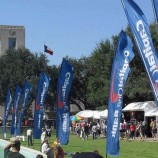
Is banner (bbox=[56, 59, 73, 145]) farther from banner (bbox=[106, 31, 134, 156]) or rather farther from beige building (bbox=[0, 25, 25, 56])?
beige building (bbox=[0, 25, 25, 56])

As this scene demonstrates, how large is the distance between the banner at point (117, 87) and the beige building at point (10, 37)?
8551 cm

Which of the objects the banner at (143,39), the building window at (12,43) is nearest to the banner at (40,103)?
the banner at (143,39)

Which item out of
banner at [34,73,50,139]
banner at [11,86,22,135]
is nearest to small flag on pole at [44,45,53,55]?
banner at [11,86,22,135]

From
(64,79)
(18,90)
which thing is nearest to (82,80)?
(18,90)

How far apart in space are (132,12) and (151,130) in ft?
100

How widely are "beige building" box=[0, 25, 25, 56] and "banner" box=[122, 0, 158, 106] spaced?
87887 mm

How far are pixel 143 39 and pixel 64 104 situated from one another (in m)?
9.07

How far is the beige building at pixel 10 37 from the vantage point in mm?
97312

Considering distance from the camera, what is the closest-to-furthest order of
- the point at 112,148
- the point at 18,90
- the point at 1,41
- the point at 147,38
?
the point at 147,38 < the point at 112,148 < the point at 18,90 < the point at 1,41

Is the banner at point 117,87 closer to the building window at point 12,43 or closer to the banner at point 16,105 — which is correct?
the banner at point 16,105

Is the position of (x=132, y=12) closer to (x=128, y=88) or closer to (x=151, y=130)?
(x=151, y=130)

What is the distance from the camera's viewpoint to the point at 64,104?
18859mm

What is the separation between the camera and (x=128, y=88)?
53938 millimetres

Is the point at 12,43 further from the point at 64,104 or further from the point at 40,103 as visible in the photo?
the point at 64,104
